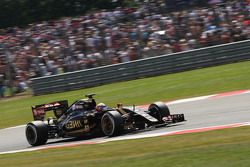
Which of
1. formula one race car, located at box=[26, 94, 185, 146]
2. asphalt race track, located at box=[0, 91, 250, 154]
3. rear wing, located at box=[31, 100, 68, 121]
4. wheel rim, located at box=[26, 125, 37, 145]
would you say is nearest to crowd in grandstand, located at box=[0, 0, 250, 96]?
asphalt race track, located at box=[0, 91, 250, 154]

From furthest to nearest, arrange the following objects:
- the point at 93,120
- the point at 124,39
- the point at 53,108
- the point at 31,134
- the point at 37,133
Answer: the point at 124,39, the point at 53,108, the point at 31,134, the point at 37,133, the point at 93,120

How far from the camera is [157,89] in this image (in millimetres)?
19141

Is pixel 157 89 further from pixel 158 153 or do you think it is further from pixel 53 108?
pixel 158 153

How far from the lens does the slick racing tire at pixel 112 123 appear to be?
10.7 m

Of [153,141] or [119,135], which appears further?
[119,135]

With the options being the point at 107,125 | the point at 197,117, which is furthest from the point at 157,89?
the point at 107,125

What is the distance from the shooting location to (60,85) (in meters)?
24.4

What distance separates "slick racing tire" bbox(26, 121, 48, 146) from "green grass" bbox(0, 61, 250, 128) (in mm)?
5057

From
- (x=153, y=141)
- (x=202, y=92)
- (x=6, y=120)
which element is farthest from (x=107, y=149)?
(x=6, y=120)

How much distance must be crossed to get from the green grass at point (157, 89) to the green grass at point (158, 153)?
22.9 ft

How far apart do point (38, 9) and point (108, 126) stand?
27539 millimetres

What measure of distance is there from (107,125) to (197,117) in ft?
7.14

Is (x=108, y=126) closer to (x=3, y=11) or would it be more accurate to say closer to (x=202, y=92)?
(x=202, y=92)

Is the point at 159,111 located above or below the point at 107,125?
above
